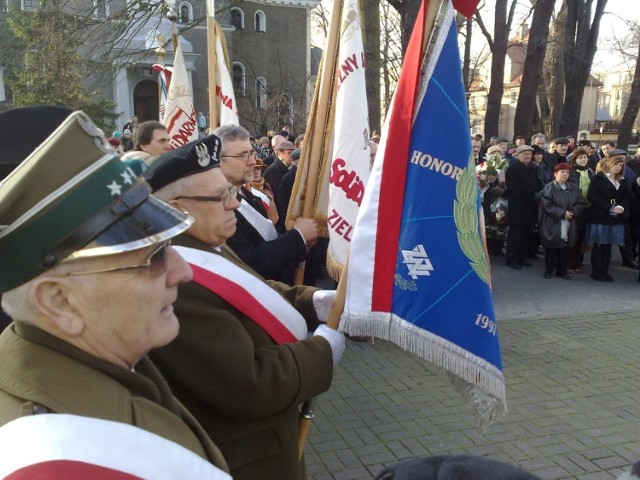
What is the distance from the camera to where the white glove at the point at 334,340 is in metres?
2.32

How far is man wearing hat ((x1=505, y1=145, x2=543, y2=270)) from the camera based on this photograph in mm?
9289

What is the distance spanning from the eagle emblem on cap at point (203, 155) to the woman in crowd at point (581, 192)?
8.11 meters

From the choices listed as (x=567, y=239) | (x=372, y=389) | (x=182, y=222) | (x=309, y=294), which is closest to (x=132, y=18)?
(x=567, y=239)

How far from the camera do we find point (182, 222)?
4.44 ft

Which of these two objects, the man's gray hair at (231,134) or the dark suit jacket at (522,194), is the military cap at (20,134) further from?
the dark suit jacket at (522,194)

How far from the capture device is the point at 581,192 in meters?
9.30

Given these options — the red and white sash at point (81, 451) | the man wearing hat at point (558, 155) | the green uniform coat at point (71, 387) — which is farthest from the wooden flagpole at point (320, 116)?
the man wearing hat at point (558, 155)

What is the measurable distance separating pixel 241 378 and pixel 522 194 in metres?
8.23

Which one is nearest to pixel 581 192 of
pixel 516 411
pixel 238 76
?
pixel 516 411

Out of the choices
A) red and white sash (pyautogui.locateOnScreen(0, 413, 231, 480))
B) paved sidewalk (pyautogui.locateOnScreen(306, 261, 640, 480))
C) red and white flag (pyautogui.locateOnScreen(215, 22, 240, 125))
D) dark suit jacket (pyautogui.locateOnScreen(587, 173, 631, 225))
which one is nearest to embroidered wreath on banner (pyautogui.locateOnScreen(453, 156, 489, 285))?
red and white sash (pyautogui.locateOnScreen(0, 413, 231, 480))

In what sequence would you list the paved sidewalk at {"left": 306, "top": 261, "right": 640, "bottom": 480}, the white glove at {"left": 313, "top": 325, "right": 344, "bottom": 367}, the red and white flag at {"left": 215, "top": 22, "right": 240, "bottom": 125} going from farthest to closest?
the red and white flag at {"left": 215, "top": 22, "right": 240, "bottom": 125} < the paved sidewalk at {"left": 306, "top": 261, "right": 640, "bottom": 480} < the white glove at {"left": 313, "top": 325, "right": 344, "bottom": 367}

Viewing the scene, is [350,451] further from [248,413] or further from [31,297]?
[31,297]

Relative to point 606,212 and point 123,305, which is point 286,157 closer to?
point 606,212

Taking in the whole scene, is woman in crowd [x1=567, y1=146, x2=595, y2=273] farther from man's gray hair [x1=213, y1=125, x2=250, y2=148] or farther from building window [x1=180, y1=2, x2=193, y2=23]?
building window [x1=180, y1=2, x2=193, y2=23]
